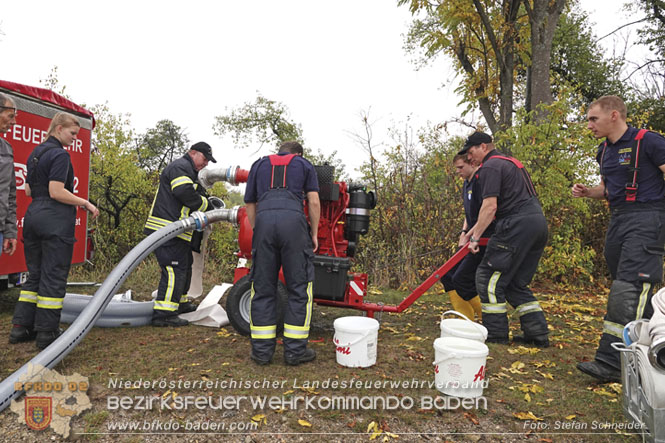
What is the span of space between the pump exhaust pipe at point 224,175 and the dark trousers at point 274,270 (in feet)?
4.50

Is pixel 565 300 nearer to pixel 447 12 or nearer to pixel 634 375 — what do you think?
pixel 634 375

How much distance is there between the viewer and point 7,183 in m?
3.32

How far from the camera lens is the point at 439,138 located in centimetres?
954

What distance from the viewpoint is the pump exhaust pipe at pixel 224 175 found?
4559 mm

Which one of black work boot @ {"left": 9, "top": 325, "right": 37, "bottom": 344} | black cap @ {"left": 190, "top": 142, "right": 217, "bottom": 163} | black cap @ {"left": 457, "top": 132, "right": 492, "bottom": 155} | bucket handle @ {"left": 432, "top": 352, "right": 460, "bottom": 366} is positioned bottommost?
black work boot @ {"left": 9, "top": 325, "right": 37, "bottom": 344}

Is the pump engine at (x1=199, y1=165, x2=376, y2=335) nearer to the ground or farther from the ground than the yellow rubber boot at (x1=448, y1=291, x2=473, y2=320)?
farther from the ground

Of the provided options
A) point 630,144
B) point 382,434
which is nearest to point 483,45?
point 630,144

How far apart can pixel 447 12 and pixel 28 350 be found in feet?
30.9

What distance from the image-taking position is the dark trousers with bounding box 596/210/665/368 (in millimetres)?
2939

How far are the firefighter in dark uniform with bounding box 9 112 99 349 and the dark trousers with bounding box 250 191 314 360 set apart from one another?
1543 mm

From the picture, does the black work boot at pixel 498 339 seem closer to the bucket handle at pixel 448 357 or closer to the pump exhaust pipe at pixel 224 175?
the bucket handle at pixel 448 357

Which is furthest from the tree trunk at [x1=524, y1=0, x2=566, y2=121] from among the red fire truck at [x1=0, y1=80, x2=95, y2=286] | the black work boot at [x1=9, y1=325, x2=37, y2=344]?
the black work boot at [x1=9, y1=325, x2=37, y2=344]

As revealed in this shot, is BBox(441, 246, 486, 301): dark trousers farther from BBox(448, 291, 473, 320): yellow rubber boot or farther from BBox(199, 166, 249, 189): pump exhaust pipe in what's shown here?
BBox(199, 166, 249, 189): pump exhaust pipe

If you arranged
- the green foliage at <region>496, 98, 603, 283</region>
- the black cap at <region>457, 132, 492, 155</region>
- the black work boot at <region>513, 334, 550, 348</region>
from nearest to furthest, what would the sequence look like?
the black work boot at <region>513, 334, 550, 348</region> → the black cap at <region>457, 132, 492, 155</region> → the green foliage at <region>496, 98, 603, 283</region>
